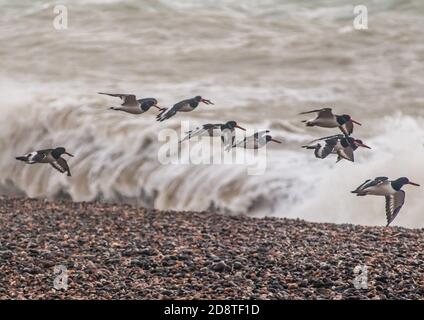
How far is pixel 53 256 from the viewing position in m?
7.75

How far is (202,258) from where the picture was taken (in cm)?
765

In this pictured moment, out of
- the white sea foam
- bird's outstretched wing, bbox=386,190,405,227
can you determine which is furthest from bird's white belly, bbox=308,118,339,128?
the white sea foam

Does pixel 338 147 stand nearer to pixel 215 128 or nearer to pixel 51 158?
pixel 215 128

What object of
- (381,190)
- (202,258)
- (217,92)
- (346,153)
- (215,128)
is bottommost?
(202,258)

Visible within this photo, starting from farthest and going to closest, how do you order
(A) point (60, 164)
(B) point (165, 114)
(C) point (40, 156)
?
(C) point (40, 156)
(A) point (60, 164)
(B) point (165, 114)

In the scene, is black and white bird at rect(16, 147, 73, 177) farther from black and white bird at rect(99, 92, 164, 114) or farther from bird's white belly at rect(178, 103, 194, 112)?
bird's white belly at rect(178, 103, 194, 112)

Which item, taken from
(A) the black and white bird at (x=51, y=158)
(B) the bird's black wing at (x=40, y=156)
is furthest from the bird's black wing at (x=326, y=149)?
(B) the bird's black wing at (x=40, y=156)

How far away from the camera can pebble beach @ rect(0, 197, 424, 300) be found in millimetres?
6875

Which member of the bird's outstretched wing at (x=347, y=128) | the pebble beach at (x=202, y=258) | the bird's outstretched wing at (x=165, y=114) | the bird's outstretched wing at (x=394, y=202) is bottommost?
the pebble beach at (x=202, y=258)

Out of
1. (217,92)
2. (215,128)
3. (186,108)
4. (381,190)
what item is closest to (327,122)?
(381,190)

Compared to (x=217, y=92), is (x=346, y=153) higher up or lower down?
lower down

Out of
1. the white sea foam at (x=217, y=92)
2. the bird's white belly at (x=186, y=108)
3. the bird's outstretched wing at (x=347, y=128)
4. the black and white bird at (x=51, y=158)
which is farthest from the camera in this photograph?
the white sea foam at (x=217, y=92)

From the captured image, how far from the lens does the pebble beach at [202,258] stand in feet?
22.6

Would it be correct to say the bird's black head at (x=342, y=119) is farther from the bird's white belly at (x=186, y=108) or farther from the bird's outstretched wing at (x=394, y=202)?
the bird's white belly at (x=186, y=108)
